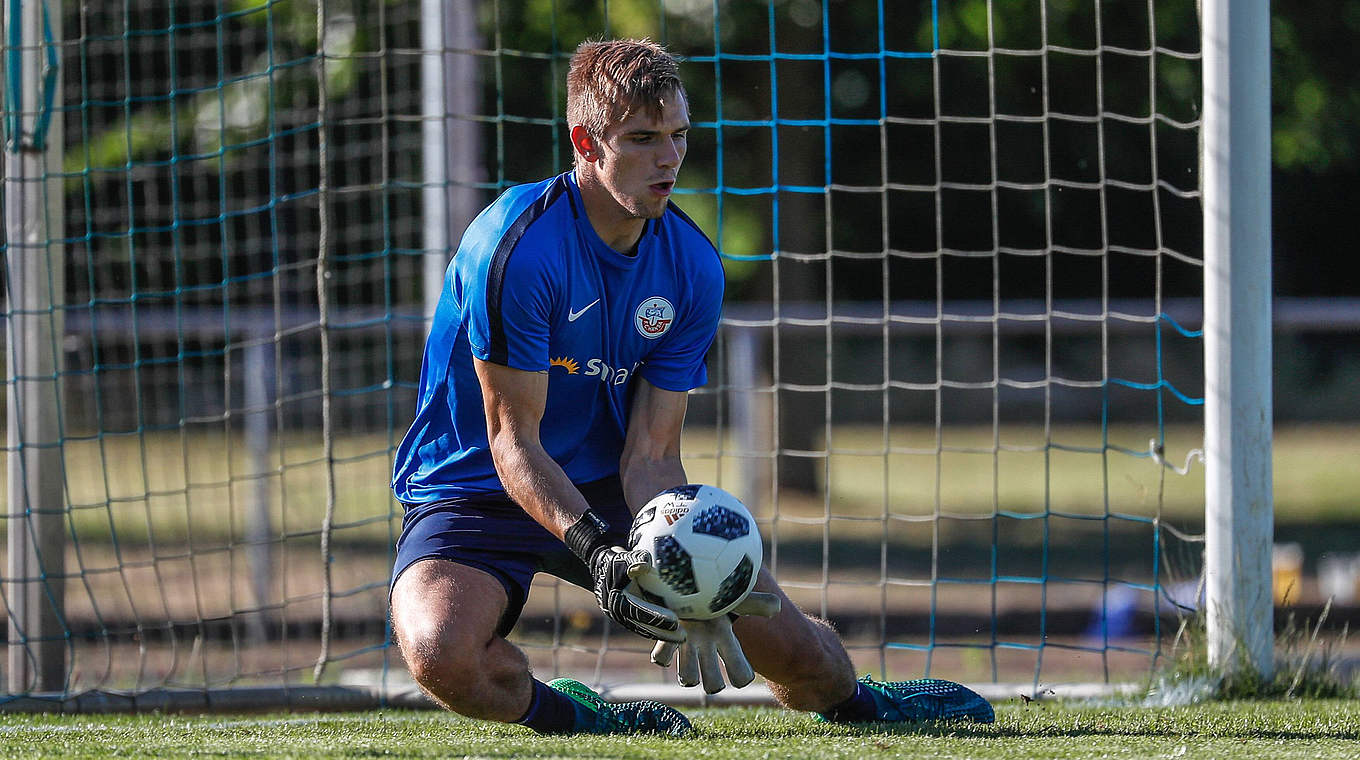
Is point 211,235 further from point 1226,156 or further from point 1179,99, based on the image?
point 1226,156

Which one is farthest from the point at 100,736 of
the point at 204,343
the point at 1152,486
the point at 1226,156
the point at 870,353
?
the point at 870,353

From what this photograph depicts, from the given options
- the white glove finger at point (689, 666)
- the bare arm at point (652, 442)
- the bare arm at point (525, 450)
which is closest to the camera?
the white glove finger at point (689, 666)

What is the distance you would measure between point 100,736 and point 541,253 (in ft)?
5.88

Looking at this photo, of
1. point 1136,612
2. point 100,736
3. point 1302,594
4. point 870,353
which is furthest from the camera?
point 870,353

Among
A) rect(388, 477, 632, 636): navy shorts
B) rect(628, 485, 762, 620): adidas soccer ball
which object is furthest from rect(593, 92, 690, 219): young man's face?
rect(388, 477, 632, 636): navy shorts

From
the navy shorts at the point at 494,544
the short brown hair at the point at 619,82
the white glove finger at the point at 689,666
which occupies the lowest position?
the white glove finger at the point at 689,666

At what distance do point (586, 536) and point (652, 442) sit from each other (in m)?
0.53

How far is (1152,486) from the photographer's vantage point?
12.6 meters

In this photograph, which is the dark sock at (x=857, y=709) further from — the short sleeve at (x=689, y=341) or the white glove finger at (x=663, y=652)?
the short sleeve at (x=689, y=341)

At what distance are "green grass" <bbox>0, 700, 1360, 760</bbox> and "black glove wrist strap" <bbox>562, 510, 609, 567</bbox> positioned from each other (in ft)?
1.51

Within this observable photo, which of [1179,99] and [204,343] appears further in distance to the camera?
[1179,99]

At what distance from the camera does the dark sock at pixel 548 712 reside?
3836 mm

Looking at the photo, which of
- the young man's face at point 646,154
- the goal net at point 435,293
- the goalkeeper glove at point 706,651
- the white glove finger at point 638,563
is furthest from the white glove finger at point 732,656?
the goal net at point 435,293

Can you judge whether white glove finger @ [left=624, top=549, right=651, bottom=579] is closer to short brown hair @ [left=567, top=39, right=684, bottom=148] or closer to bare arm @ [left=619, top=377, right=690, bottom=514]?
bare arm @ [left=619, top=377, right=690, bottom=514]
